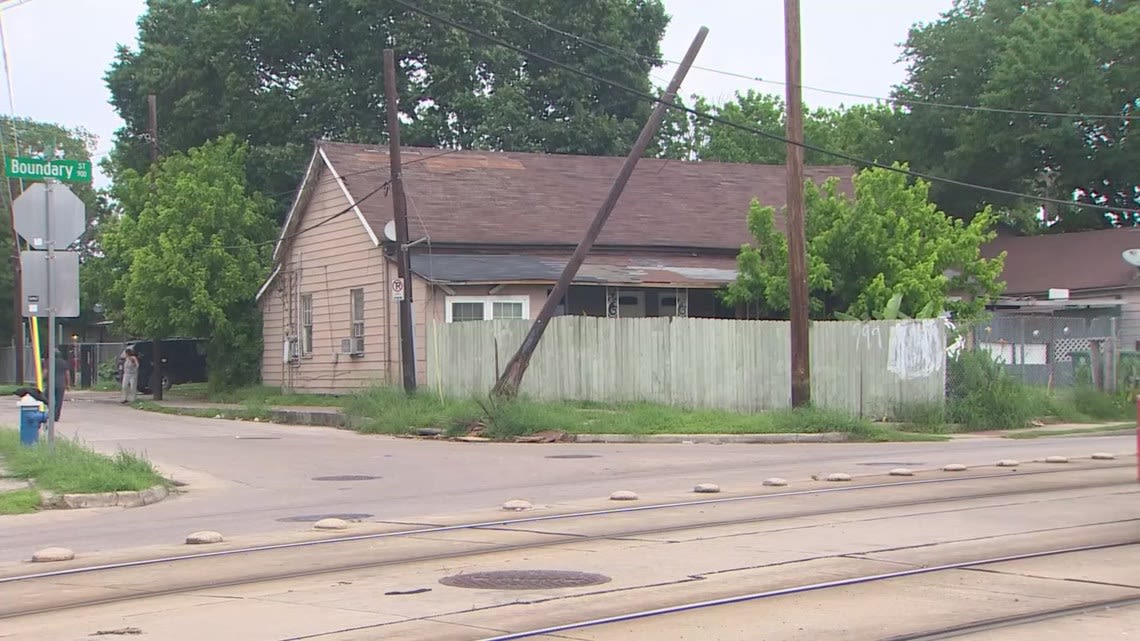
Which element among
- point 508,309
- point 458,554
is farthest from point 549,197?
point 458,554

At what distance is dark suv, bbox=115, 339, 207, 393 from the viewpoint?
43.4 meters

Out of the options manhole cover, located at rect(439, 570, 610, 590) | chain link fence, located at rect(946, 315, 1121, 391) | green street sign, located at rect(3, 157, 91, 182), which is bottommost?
manhole cover, located at rect(439, 570, 610, 590)

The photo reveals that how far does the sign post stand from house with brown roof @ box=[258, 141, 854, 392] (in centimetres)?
1284

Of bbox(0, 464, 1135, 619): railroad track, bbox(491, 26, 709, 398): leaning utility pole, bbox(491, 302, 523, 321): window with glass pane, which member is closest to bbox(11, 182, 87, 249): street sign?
bbox(0, 464, 1135, 619): railroad track

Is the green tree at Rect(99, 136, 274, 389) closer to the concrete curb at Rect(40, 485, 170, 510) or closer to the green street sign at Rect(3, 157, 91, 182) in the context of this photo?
the green street sign at Rect(3, 157, 91, 182)

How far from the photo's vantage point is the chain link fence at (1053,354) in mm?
29453

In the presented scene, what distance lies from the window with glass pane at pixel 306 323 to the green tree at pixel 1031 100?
77.4ft

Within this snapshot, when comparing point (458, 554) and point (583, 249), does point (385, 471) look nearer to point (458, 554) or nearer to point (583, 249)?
point (583, 249)

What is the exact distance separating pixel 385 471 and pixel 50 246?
5.37 metres

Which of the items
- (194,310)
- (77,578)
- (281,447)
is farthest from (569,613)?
(194,310)

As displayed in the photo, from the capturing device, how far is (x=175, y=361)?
43.7 metres

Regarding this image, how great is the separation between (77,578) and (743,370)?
18330mm

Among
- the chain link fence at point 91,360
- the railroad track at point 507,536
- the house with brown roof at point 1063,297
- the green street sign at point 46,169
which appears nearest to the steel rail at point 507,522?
the railroad track at point 507,536

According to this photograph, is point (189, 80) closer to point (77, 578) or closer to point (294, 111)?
point (294, 111)
